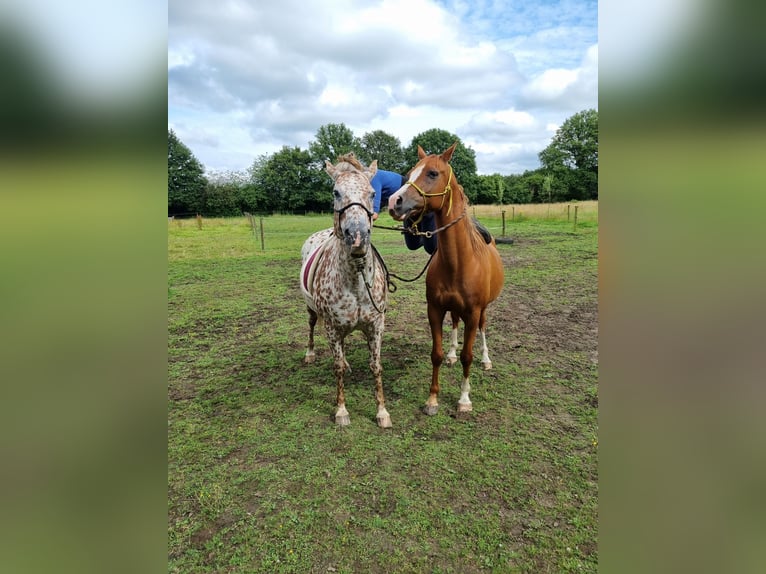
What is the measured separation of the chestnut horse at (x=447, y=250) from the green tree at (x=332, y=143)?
43.6m

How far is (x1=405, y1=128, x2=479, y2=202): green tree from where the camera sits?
39.8 meters

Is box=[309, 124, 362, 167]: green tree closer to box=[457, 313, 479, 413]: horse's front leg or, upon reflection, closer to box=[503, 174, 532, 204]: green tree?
box=[503, 174, 532, 204]: green tree

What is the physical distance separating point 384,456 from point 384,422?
46 cm

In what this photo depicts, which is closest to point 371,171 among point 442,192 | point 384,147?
point 442,192

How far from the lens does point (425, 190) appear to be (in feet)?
11.0

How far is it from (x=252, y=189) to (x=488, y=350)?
1654 inches

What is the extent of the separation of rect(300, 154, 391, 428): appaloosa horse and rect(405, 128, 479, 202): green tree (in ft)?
120

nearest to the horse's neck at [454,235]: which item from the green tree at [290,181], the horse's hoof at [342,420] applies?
the horse's hoof at [342,420]

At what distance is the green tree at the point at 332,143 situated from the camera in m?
45.1

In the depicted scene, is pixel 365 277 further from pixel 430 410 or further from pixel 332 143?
pixel 332 143

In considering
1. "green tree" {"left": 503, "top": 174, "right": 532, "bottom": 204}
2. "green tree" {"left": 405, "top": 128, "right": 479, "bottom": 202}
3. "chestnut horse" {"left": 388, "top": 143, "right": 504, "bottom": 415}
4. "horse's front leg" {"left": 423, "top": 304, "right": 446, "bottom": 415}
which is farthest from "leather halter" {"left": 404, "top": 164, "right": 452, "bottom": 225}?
"green tree" {"left": 503, "top": 174, "right": 532, "bottom": 204}

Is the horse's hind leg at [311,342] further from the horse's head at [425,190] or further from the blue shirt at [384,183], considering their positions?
the horse's head at [425,190]
